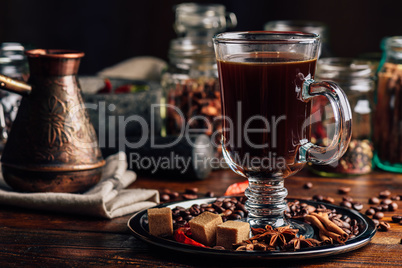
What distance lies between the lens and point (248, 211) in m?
1.50

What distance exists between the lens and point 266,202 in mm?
1438

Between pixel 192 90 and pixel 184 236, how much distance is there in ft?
3.33

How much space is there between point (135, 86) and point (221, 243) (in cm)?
138

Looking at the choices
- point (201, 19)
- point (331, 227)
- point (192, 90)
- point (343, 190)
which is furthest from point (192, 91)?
point (331, 227)

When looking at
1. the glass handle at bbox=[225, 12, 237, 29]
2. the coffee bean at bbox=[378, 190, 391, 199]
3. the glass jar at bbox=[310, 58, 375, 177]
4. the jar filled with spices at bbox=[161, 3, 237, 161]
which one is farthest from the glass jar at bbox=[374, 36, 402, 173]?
the glass handle at bbox=[225, 12, 237, 29]

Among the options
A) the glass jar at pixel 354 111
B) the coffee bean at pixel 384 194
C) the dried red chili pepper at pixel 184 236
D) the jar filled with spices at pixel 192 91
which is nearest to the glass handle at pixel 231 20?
the jar filled with spices at pixel 192 91

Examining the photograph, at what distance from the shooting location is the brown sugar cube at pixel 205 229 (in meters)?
1.33

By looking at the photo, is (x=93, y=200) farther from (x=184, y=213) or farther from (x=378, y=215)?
(x=378, y=215)

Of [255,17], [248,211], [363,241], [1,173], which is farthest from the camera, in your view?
[255,17]

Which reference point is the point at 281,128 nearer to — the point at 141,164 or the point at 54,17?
A: the point at 141,164

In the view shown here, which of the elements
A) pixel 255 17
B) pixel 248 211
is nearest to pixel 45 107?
pixel 248 211

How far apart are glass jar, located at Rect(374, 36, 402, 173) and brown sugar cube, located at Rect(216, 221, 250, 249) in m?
1.05

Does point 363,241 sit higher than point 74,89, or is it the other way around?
point 74,89

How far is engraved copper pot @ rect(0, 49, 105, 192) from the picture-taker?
168 centimetres
